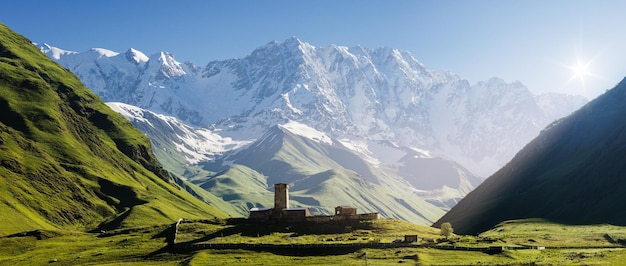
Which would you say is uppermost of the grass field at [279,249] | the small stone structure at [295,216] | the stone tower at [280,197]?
the stone tower at [280,197]

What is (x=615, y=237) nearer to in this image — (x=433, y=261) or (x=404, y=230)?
(x=404, y=230)

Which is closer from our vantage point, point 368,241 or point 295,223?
point 368,241

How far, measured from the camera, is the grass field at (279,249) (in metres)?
127

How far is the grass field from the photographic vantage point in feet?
416

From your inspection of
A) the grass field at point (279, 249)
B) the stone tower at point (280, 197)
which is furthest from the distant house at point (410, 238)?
the stone tower at point (280, 197)

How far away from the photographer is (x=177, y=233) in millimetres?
168000

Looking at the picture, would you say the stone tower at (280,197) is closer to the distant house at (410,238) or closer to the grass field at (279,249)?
the grass field at (279,249)

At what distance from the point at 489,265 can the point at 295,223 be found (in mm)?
65237

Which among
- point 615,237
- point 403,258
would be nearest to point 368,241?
point 403,258

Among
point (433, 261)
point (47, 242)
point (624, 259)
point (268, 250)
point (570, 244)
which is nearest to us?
point (624, 259)

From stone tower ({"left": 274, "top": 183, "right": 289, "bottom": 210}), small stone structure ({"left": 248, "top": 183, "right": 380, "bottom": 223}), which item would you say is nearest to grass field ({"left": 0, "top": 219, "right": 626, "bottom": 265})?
small stone structure ({"left": 248, "top": 183, "right": 380, "bottom": 223})

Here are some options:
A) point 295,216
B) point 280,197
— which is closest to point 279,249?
point 295,216

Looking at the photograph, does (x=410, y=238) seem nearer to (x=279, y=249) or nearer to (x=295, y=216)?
(x=279, y=249)

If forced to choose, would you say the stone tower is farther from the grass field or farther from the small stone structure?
the grass field
